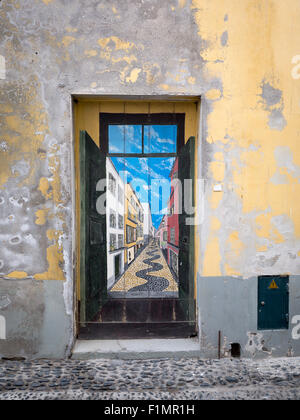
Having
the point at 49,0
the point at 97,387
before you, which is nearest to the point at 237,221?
the point at 97,387

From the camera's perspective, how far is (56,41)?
3.00 metres

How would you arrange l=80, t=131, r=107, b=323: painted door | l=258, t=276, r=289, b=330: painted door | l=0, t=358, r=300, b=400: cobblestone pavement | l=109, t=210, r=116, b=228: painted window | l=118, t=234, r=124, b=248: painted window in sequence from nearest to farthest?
l=0, t=358, r=300, b=400: cobblestone pavement < l=258, t=276, r=289, b=330: painted door < l=80, t=131, r=107, b=323: painted door < l=109, t=210, r=116, b=228: painted window < l=118, t=234, r=124, b=248: painted window

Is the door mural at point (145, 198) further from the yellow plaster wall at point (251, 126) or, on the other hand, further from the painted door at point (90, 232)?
the yellow plaster wall at point (251, 126)

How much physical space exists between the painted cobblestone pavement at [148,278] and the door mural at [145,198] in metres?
0.01

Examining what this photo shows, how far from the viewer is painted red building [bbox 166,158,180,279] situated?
3643mm

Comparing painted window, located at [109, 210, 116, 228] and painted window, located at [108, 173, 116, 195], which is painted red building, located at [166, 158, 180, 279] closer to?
painted window, located at [108, 173, 116, 195]

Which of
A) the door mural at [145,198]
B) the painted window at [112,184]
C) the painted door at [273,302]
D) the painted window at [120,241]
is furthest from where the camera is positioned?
the painted window at [120,241]

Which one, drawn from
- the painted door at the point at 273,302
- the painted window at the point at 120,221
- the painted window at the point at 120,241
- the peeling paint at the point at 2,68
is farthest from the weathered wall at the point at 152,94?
the painted window at the point at 120,241

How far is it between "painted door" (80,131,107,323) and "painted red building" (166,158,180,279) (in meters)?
1.03

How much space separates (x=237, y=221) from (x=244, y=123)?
→ 1227 mm

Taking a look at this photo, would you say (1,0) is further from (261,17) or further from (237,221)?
(237,221)

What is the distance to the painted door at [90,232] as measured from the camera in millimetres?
3271

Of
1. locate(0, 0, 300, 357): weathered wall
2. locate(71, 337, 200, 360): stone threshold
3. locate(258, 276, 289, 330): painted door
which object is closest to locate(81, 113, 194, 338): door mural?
locate(71, 337, 200, 360): stone threshold

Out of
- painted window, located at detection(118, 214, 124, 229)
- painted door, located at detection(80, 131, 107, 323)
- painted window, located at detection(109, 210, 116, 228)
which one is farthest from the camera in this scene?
painted window, located at detection(118, 214, 124, 229)
